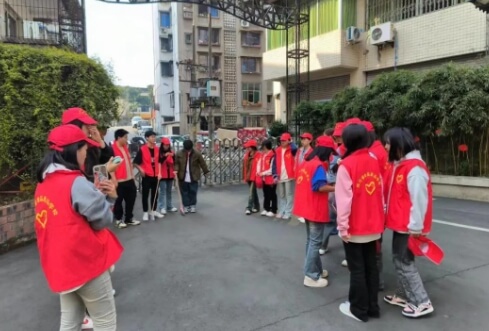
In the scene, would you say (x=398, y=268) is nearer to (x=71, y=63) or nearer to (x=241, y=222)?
(x=241, y=222)

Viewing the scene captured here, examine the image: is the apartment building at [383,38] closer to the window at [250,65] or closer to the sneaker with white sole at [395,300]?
the sneaker with white sole at [395,300]

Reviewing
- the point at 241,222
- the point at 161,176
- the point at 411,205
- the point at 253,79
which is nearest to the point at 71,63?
the point at 161,176

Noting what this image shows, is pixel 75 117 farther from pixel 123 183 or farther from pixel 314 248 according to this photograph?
pixel 123 183

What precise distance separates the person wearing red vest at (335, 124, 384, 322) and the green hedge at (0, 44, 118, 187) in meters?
4.57

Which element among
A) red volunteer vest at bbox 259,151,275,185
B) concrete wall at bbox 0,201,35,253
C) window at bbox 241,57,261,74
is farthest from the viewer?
window at bbox 241,57,261,74

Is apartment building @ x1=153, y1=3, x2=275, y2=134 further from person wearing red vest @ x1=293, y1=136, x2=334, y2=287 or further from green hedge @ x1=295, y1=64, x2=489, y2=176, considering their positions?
person wearing red vest @ x1=293, y1=136, x2=334, y2=287

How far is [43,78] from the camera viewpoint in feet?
18.0

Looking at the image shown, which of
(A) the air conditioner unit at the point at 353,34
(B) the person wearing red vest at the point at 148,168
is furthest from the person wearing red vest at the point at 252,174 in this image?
(A) the air conditioner unit at the point at 353,34

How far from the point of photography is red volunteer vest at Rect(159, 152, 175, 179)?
7000 mm

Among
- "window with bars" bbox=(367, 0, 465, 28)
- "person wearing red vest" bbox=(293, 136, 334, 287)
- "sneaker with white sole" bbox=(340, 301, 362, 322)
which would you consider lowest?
"sneaker with white sole" bbox=(340, 301, 362, 322)

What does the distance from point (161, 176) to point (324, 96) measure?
395 inches

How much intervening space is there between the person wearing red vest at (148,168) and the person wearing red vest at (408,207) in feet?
15.1

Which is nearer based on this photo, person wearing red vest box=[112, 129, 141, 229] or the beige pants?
the beige pants

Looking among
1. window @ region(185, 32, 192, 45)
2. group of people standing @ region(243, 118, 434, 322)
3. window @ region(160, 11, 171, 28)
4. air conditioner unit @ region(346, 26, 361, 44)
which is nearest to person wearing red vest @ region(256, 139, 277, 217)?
group of people standing @ region(243, 118, 434, 322)
